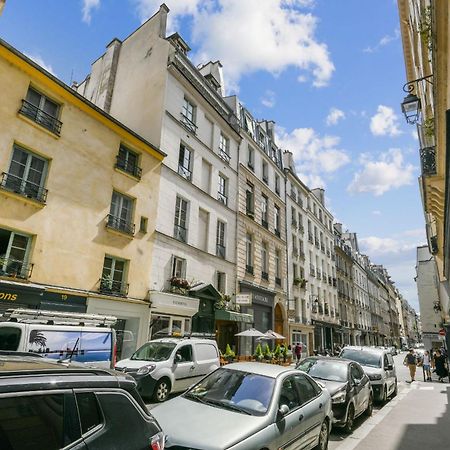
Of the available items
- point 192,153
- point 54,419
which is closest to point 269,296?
point 192,153

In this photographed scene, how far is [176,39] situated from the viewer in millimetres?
20953

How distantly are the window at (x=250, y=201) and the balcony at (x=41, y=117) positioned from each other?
14548 mm

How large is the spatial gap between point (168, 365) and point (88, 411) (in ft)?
27.4

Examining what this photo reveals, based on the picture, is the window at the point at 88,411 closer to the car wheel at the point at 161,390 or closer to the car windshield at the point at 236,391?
the car windshield at the point at 236,391

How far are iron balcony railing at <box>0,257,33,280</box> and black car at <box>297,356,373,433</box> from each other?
9.16 metres

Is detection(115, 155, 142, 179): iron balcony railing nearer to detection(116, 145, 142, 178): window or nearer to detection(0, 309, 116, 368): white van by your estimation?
detection(116, 145, 142, 178): window

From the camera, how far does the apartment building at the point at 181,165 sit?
16812 mm

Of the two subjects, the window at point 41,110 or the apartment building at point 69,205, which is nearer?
the apartment building at point 69,205

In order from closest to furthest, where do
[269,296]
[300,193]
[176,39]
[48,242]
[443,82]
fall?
[443,82], [48,242], [176,39], [269,296], [300,193]

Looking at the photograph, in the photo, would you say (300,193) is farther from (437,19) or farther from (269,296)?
(437,19)

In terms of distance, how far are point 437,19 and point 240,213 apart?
1709 cm

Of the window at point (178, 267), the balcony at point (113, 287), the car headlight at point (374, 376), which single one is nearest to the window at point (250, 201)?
the window at point (178, 267)

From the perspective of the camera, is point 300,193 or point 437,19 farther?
point 300,193

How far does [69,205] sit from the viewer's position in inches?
503
